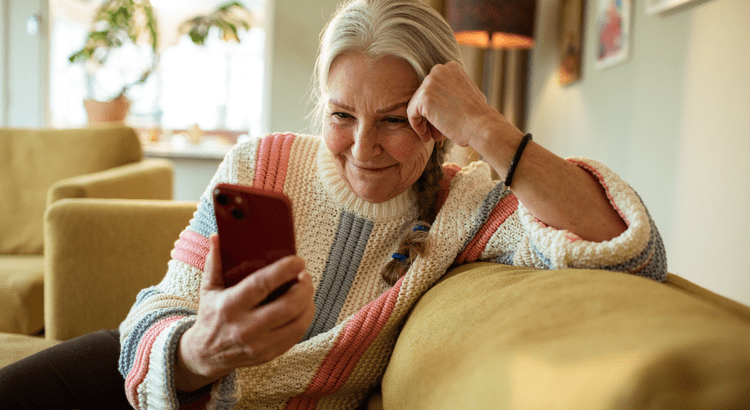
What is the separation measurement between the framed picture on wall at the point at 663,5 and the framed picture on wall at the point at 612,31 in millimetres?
153

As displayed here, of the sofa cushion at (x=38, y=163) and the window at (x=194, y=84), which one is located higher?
the window at (x=194, y=84)

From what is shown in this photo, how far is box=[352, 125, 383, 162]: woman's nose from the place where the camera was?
0.89 meters

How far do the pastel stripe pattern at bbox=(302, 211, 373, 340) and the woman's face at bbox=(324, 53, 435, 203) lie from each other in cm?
6

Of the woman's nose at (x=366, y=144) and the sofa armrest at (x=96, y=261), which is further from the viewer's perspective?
the sofa armrest at (x=96, y=261)

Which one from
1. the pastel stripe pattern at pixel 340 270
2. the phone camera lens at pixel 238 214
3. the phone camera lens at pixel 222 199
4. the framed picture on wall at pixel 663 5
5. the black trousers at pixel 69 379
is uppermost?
the framed picture on wall at pixel 663 5

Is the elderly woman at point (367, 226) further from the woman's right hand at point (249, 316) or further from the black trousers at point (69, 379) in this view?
the black trousers at point (69, 379)

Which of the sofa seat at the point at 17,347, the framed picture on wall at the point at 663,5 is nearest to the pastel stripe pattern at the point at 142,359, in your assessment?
the sofa seat at the point at 17,347

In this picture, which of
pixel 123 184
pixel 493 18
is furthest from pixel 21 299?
pixel 493 18

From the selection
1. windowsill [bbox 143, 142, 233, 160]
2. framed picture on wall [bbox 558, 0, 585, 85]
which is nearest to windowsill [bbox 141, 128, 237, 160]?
windowsill [bbox 143, 142, 233, 160]

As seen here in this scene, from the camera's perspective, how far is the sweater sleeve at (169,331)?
736 mm

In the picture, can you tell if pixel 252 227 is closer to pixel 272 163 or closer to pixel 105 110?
pixel 272 163

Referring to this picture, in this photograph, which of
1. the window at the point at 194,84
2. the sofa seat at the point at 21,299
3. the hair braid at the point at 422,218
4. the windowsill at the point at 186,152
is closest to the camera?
the hair braid at the point at 422,218

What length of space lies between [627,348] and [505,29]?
246 centimetres

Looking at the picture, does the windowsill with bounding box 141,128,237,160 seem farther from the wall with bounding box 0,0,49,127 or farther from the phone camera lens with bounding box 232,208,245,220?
the phone camera lens with bounding box 232,208,245,220
